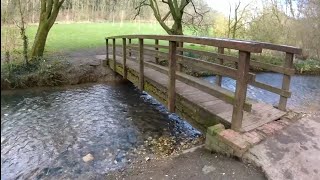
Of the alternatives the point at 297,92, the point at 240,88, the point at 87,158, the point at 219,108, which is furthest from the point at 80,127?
the point at 297,92

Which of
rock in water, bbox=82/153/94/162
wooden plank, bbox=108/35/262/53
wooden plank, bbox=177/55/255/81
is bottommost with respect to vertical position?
rock in water, bbox=82/153/94/162

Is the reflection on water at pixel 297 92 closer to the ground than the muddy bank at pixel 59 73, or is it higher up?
closer to the ground

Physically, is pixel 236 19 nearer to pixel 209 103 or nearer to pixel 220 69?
pixel 209 103

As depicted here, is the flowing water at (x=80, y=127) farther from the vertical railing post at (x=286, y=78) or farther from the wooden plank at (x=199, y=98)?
the vertical railing post at (x=286, y=78)

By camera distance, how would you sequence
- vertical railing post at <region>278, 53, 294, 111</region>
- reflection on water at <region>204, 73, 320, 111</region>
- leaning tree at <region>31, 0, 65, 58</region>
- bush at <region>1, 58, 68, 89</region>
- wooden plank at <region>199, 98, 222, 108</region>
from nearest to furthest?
1. vertical railing post at <region>278, 53, 294, 111</region>
2. wooden plank at <region>199, 98, 222, 108</region>
3. reflection on water at <region>204, 73, 320, 111</region>
4. bush at <region>1, 58, 68, 89</region>
5. leaning tree at <region>31, 0, 65, 58</region>

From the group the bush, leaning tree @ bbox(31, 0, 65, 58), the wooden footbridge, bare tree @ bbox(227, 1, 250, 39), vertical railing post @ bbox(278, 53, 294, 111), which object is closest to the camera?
the wooden footbridge

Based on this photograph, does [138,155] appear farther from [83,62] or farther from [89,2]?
[89,2]

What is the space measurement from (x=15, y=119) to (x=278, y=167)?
672 centimetres

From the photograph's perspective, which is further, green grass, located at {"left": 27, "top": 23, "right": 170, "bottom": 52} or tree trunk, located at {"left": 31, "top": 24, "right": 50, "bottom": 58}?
green grass, located at {"left": 27, "top": 23, "right": 170, "bottom": 52}

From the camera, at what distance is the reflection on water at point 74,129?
519cm

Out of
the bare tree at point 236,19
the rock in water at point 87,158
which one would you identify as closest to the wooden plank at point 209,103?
the rock in water at point 87,158

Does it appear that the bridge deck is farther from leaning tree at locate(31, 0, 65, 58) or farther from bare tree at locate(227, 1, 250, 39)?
bare tree at locate(227, 1, 250, 39)

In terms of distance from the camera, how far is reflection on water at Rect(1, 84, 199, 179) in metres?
5.19

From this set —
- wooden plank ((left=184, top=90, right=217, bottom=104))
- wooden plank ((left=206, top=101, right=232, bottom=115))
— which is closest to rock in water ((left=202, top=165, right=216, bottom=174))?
wooden plank ((left=206, top=101, right=232, bottom=115))
